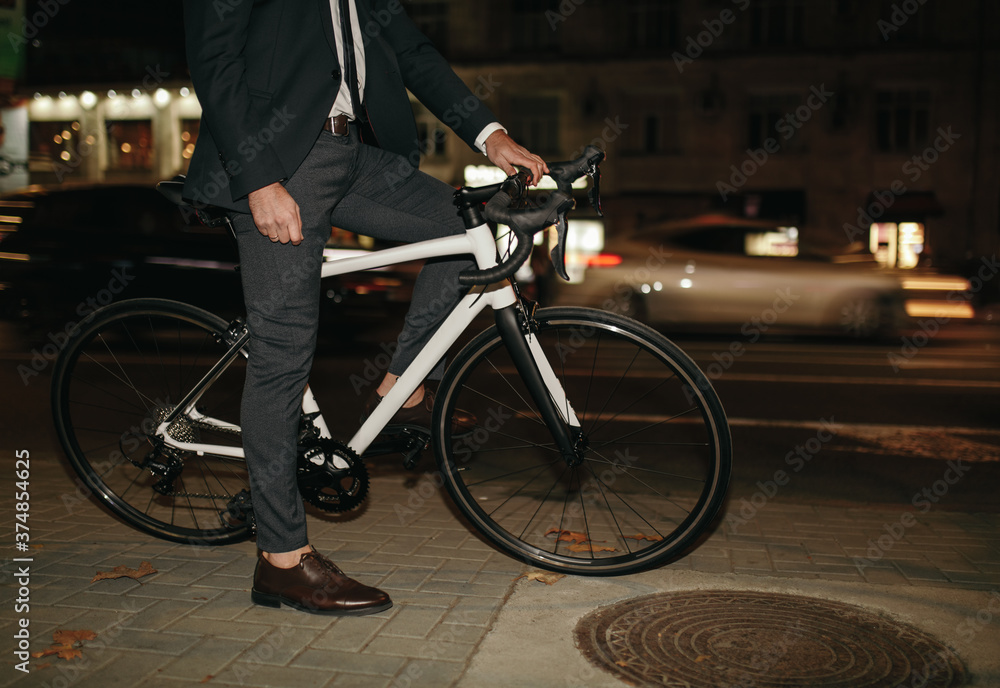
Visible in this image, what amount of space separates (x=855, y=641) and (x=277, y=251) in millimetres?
2074

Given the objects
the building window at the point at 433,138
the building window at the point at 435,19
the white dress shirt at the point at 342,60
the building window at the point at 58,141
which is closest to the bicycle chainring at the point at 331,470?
the white dress shirt at the point at 342,60

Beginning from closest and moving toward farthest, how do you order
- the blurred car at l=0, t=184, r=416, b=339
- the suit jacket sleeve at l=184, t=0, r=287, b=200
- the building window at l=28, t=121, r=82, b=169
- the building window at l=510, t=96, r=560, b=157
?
the suit jacket sleeve at l=184, t=0, r=287, b=200
the blurred car at l=0, t=184, r=416, b=339
the building window at l=510, t=96, r=560, b=157
the building window at l=28, t=121, r=82, b=169

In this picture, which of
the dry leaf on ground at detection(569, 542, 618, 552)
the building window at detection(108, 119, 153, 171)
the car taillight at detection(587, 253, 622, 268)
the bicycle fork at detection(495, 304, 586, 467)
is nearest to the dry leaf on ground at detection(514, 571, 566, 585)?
the dry leaf on ground at detection(569, 542, 618, 552)

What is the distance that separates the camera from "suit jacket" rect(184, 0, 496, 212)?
2543 millimetres

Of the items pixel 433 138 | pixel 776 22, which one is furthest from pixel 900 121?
pixel 433 138

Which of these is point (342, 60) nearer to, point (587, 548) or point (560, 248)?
point (560, 248)

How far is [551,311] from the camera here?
295cm

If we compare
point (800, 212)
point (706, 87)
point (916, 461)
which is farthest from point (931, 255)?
point (916, 461)

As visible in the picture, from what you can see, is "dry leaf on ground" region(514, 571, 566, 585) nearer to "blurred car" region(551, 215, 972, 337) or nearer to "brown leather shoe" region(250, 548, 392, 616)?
"brown leather shoe" region(250, 548, 392, 616)

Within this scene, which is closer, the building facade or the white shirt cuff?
the white shirt cuff

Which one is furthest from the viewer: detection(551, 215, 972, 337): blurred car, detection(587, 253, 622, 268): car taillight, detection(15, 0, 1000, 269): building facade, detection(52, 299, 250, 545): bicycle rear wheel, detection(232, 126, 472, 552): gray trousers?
detection(15, 0, 1000, 269): building facade

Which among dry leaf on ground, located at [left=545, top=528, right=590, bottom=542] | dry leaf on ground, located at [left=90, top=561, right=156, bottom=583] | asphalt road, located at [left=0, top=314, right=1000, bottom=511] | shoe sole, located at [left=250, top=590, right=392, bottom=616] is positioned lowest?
asphalt road, located at [left=0, top=314, right=1000, bottom=511]

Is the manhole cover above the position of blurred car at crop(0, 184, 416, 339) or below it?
below

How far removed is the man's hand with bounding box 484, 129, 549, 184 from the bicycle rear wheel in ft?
3.77
